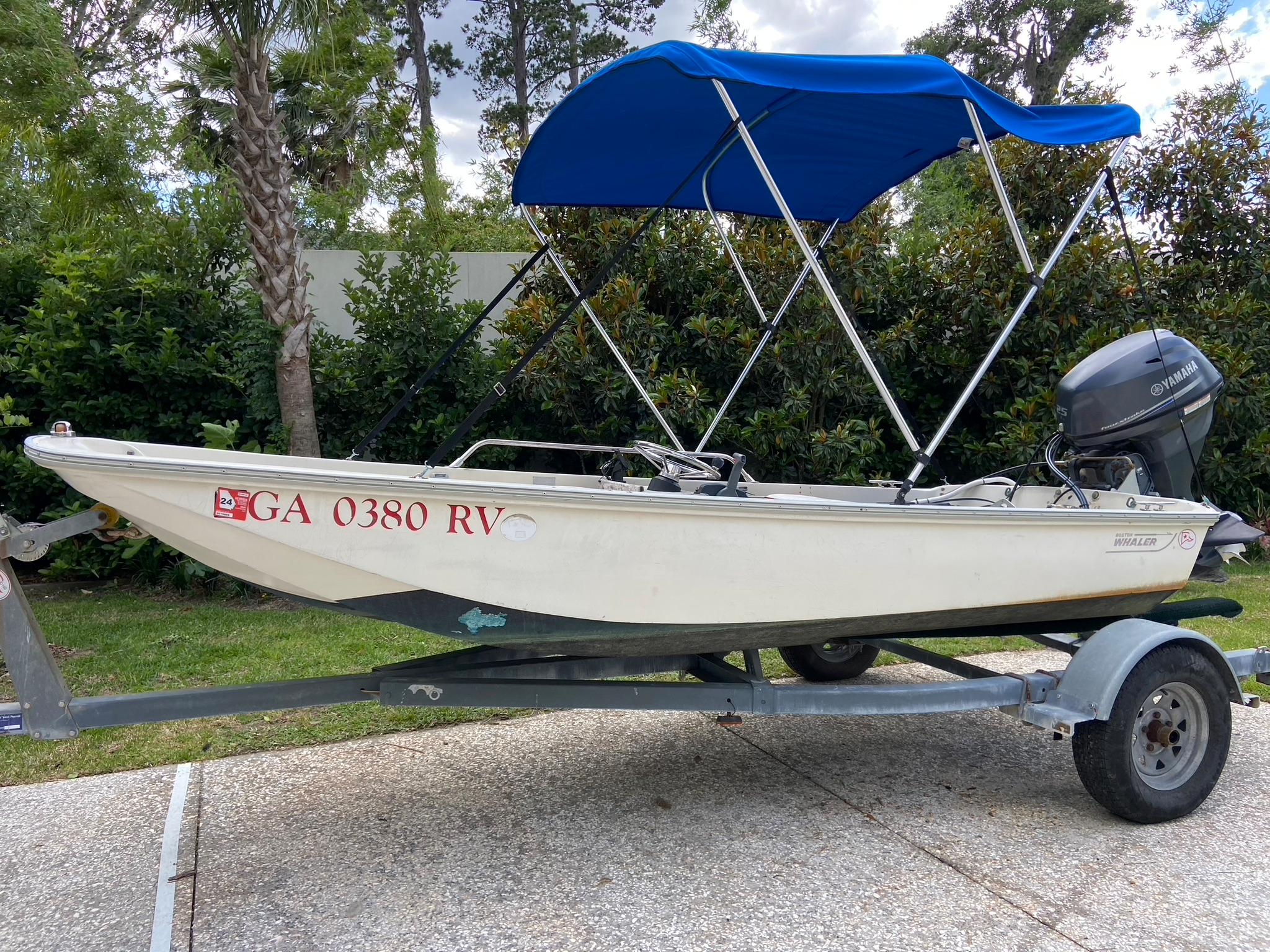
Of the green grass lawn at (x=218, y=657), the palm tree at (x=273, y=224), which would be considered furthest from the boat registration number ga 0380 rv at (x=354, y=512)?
the palm tree at (x=273, y=224)

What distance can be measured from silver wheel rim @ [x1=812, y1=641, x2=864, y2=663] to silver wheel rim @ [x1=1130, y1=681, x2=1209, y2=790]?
5.90 ft

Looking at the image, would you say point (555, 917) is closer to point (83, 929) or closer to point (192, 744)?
point (83, 929)

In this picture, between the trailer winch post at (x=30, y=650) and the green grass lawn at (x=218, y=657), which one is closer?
the trailer winch post at (x=30, y=650)

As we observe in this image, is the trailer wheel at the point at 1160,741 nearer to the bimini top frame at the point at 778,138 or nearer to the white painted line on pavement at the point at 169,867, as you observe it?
the bimini top frame at the point at 778,138

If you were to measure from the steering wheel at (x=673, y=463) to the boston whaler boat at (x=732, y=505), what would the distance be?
0.7 inches

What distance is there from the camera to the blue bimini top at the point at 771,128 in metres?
3.29

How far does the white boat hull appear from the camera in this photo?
9.11ft

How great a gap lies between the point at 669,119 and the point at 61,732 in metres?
3.37

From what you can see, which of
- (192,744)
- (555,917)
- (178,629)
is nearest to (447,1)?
(178,629)

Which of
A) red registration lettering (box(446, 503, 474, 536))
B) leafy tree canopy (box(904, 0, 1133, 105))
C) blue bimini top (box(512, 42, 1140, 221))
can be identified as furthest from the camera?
leafy tree canopy (box(904, 0, 1133, 105))

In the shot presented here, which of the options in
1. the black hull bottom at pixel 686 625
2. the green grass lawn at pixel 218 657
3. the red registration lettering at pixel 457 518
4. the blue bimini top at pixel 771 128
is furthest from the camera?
the green grass lawn at pixel 218 657

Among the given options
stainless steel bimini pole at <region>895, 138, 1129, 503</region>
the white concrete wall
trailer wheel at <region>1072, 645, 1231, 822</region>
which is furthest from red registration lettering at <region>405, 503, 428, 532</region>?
the white concrete wall

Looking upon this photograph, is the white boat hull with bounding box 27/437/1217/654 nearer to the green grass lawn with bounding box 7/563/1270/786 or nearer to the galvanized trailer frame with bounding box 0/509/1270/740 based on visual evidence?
the galvanized trailer frame with bounding box 0/509/1270/740

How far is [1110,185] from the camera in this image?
418 cm
